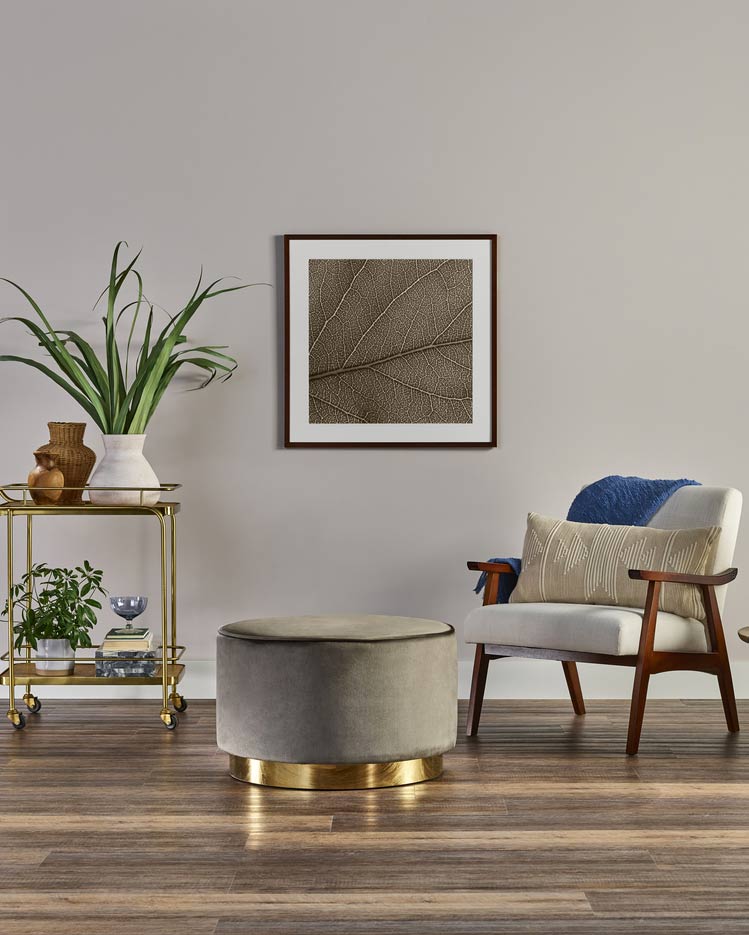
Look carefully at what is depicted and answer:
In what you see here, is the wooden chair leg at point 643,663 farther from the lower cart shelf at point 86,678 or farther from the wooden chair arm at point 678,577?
the lower cart shelf at point 86,678

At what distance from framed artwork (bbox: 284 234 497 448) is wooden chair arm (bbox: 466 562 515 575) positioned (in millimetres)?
696

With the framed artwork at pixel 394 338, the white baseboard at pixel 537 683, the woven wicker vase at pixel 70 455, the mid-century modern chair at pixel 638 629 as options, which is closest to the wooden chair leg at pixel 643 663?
the mid-century modern chair at pixel 638 629

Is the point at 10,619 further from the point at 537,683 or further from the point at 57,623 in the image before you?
the point at 537,683

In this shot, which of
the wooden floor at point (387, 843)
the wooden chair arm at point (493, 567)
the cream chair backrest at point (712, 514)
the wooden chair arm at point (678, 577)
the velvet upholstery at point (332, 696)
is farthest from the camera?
the wooden chair arm at point (493, 567)

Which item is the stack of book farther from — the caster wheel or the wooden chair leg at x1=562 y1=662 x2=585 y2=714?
the wooden chair leg at x1=562 y1=662 x2=585 y2=714

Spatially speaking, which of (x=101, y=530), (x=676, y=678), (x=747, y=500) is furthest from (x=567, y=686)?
(x=101, y=530)

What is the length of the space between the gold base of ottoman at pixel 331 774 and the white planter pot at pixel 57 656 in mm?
1183

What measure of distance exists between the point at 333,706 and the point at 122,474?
1.47 m

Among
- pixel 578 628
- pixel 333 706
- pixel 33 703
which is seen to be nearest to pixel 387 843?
pixel 333 706

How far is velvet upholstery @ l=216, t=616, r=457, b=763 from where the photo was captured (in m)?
3.08

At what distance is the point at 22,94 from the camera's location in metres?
4.61

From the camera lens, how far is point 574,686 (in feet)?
13.8

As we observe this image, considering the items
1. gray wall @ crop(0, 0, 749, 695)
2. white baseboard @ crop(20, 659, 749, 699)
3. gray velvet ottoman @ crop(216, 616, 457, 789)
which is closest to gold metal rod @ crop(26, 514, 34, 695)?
gray wall @ crop(0, 0, 749, 695)

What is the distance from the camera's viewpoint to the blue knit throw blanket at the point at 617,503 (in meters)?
4.16
